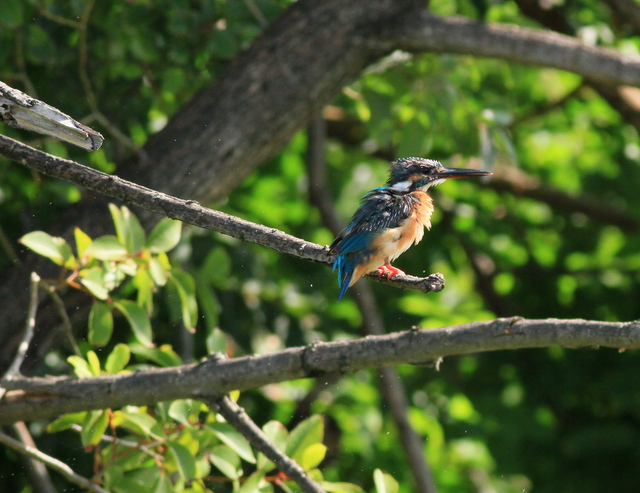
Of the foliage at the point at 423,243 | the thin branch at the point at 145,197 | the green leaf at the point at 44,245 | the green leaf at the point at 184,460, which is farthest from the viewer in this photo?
the foliage at the point at 423,243

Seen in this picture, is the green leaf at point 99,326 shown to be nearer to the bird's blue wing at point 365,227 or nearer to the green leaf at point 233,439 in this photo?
the green leaf at point 233,439

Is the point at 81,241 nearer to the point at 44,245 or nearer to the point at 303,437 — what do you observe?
the point at 44,245

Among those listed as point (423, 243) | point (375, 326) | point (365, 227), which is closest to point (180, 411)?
point (365, 227)

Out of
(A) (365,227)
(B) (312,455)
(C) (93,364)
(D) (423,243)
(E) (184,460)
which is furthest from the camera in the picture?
(D) (423,243)

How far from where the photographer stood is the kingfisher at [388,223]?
8.57 feet

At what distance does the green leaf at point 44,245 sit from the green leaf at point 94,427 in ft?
1.63

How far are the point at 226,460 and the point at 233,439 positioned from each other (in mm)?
104

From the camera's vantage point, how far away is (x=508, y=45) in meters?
3.51

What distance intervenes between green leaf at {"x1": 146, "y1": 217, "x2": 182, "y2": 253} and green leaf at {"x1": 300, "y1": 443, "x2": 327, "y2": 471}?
2.51ft

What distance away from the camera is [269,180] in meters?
4.68

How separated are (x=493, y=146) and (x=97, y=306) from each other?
6.64 feet

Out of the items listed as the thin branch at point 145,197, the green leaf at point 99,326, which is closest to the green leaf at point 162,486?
the green leaf at point 99,326

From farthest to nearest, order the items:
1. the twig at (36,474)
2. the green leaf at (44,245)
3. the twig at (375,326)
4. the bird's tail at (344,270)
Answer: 1. the twig at (375,326)
2. the twig at (36,474)
3. the bird's tail at (344,270)
4. the green leaf at (44,245)

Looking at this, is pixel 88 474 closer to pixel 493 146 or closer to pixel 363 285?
pixel 363 285
